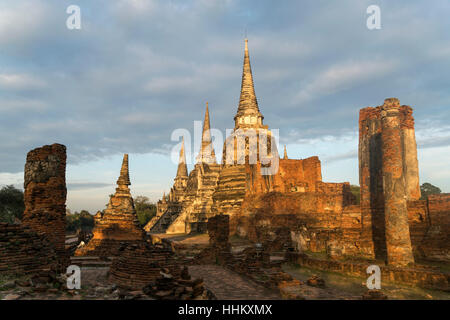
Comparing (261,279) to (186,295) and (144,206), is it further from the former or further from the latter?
(144,206)

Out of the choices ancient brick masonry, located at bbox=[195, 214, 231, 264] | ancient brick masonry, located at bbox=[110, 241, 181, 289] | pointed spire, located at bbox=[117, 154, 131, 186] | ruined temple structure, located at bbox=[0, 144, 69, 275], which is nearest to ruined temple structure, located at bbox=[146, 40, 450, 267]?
ancient brick masonry, located at bbox=[195, 214, 231, 264]

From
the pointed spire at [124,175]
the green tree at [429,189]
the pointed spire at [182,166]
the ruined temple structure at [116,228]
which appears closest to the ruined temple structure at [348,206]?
the ruined temple structure at [116,228]

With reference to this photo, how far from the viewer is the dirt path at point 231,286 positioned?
6.61 meters

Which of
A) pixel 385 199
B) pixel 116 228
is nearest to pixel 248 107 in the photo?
pixel 116 228

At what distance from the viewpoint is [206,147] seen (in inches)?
1697

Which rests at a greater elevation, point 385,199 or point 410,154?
point 410,154

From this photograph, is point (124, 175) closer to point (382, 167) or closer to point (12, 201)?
point (382, 167)

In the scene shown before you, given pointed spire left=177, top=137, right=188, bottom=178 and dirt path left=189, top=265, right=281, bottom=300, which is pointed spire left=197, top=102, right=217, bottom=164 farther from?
dirt path left=189, top=265, right=281, bottom=300

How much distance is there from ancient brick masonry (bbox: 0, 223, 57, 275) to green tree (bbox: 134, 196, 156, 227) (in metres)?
37.7

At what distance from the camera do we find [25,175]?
391 inches

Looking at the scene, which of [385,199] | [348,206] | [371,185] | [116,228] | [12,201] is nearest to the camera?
[385,199]

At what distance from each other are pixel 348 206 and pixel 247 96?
2503 cm
